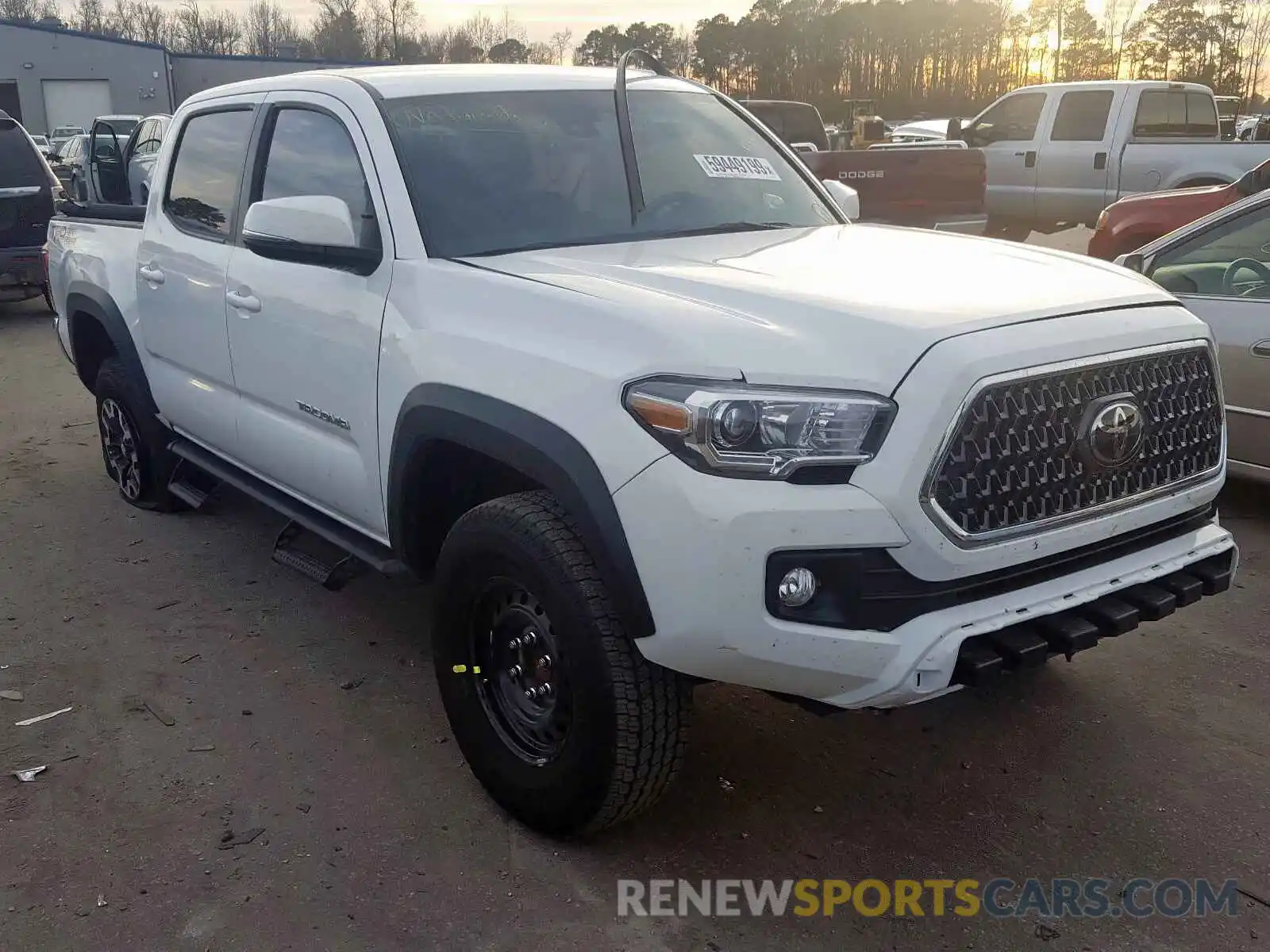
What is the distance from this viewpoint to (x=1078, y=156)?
1331cm

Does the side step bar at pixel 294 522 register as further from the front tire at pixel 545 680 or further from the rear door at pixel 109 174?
the rear door at pixel 109 174

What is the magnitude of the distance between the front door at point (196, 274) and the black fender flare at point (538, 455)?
1.49m

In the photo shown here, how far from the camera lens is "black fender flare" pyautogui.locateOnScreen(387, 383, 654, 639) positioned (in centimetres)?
253

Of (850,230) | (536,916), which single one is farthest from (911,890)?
(850,230)

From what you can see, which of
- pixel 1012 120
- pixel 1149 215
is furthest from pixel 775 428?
pixel 1012 120

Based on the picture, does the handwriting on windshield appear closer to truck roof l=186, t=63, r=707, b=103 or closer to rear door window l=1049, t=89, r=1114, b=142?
truck roof l=186, t=63, r=707, b=103

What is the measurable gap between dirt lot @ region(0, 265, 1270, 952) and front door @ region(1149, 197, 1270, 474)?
766mm

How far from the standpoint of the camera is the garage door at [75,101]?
4859 centimetres

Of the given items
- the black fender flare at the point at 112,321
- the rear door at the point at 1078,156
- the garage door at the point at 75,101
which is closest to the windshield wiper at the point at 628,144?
the black fender flare at the point at 112,321

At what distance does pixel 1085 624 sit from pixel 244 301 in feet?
9.85

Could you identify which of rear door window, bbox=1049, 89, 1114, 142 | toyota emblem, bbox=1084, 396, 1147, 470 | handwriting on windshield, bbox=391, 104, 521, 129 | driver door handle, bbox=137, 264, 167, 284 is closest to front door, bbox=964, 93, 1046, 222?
rear door window, bbox=1049, 89, 1114, 142

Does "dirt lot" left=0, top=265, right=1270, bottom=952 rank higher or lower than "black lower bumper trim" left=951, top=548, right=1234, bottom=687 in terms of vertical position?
lower

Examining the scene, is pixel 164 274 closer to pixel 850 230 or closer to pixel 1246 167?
pixel 850 230

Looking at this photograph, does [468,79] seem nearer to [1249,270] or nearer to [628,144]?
[628,144]
